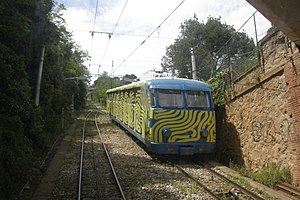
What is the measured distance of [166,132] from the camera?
10055 mm

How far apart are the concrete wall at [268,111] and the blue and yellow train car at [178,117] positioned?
0.96 m

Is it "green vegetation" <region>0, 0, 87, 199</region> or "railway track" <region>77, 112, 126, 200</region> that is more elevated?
"green vegetation" <region>0, 0, 87, 199</region>

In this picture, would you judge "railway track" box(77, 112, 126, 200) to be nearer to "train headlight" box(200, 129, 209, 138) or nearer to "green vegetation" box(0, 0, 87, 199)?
"green vegetation" box(0, 0, 87, 199)

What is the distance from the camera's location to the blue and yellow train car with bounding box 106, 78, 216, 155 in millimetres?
10133

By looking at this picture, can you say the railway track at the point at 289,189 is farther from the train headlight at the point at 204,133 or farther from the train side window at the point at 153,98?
the train side window at the point at 153,98

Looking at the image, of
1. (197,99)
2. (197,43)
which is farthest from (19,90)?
(197,43)

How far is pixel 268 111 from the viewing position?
856cm

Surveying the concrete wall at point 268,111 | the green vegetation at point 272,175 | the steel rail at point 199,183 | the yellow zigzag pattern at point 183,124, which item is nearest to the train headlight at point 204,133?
the yellow zigzag pattern at point 183,124

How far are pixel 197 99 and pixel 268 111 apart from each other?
296 cm

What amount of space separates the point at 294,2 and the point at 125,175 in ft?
20.7

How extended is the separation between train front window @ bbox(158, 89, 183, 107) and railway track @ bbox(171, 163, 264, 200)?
89.0 inches

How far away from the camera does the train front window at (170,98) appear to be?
10539 millimetres

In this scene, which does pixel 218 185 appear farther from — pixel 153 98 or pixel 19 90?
pixel 19 90

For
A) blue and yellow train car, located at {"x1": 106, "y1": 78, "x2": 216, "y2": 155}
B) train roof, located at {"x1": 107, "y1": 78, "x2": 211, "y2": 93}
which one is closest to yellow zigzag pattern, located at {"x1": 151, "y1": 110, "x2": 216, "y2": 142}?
blue and yellow train car, located at {"x1": 106, "y1": 78, "x2": 216, "y2": 155}
